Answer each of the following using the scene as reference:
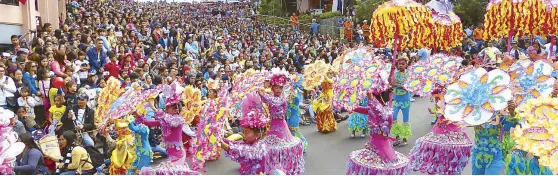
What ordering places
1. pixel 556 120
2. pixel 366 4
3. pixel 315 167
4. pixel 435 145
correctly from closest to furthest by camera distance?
1. pixel 556 120
2. pixel 435 145
3. pixel 315 167
4. pixel 366 4

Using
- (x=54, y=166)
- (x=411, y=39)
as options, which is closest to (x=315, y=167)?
(x=411, y=39)

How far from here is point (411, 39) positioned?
670 cm

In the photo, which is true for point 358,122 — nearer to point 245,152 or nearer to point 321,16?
point 245,152

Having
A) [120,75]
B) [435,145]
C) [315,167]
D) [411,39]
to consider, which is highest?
[411,39]

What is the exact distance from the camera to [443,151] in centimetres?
682

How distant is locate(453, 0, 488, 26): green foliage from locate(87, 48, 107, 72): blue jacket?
1380 cm

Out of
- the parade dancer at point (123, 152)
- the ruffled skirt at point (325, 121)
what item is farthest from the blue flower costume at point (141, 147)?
the ruffled skirt at point (325, 121)

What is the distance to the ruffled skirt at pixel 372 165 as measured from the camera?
18.9 ft

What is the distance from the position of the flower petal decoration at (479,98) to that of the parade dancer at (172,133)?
8.52 feet

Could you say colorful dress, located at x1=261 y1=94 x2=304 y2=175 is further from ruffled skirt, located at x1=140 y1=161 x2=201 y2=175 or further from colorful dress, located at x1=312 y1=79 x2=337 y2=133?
colorful dress, located at x1=312 y1=79 x2=337 y2=133

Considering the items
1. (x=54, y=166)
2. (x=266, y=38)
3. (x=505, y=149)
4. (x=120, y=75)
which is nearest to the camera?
(x=505, y=149)

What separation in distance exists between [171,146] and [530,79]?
11.7 feet

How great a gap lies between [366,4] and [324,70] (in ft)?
42.3

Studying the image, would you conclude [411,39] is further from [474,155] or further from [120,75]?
[120,75]
